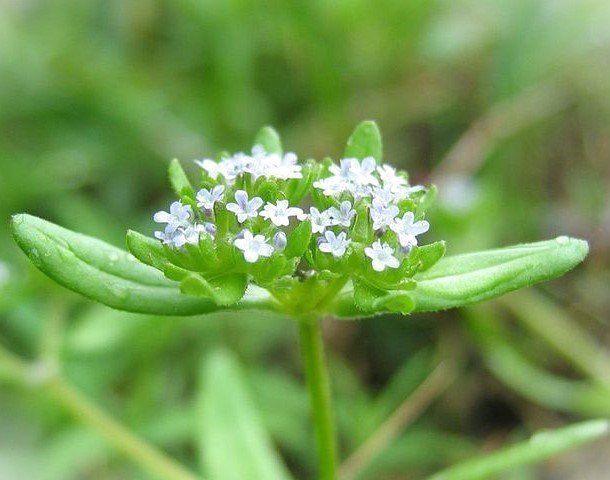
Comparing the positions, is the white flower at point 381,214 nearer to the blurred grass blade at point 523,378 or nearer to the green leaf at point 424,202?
the green leaf at point 424,202

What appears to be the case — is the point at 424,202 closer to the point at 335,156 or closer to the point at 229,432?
the point at 229,432

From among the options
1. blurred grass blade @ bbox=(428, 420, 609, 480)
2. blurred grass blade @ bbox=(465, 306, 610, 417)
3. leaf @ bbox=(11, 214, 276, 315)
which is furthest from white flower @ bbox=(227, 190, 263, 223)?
blurred grass blade @ bbox=(465, 306, 610, 417)

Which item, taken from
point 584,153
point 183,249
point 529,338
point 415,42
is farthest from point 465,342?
point 183,249

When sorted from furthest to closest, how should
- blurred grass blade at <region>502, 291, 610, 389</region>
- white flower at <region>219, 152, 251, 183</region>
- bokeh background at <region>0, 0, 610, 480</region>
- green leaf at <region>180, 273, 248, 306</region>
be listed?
1. blurred grass blade at <region>502, 291, 610, 389</region>
2. bokeh background at <region>0, 0, 610, 480</region>
3. white flower at <region>219, 152, 251, 183</region>
4. green leaf at <region>180, 273, 248, 306</region>

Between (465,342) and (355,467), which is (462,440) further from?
(355,467)

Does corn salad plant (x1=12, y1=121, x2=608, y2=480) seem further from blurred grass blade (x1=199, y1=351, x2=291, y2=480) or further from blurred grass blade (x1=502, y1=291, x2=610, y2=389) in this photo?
blurred grass blade (x1=502, y1=291, x2=610, y2=389)

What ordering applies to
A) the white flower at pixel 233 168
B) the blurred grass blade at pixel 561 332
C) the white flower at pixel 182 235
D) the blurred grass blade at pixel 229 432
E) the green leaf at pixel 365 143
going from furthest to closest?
the blurred grass blade at pixel 561 332, the blurred grass blade at pixel 229 432, the green leaf at pixel 365 143, the white flower at pixel 233 168, the white flower at pixel 182 235

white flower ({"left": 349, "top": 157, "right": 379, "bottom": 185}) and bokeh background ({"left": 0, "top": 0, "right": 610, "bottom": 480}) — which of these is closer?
white flower ({"left": 349, "top": 157, "right": 379, "bottom": 185})

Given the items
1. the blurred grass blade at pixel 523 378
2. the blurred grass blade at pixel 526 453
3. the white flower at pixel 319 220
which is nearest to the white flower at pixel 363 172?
the white flower at pixel 319 220
